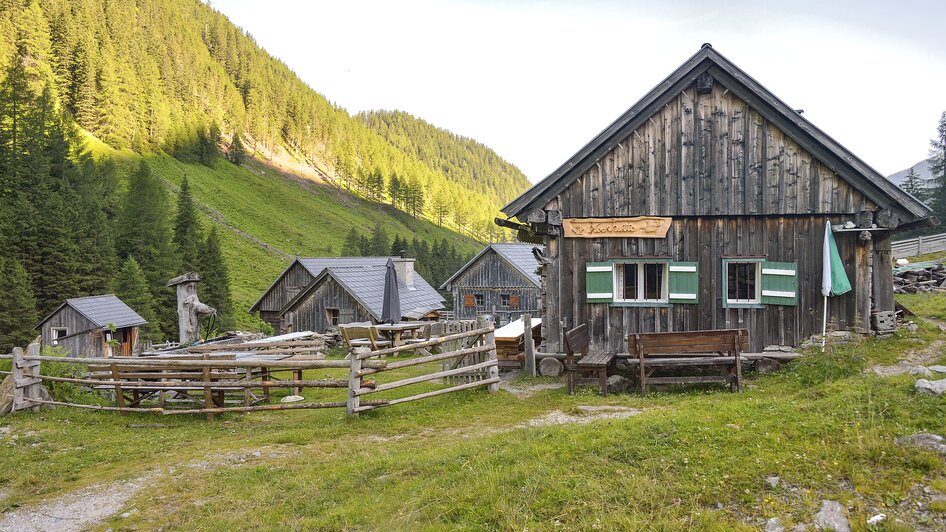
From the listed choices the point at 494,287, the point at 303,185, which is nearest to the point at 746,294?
the point at 494,287

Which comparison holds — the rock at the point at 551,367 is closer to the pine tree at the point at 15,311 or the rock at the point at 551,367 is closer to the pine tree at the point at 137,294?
the pine tree at the point at 15,311

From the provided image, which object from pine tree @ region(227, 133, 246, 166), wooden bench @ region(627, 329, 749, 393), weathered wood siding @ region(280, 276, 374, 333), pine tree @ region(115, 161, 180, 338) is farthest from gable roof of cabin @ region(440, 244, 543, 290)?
pine tree @ region(227, 133, 246, 166)

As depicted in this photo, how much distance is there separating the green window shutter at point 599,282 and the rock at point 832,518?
9016 millimetres

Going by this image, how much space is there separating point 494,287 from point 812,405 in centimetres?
3398

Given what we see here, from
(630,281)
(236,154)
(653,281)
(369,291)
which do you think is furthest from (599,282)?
(236,154)

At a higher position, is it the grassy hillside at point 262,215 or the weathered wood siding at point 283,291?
the grassy hillside at point 262,215

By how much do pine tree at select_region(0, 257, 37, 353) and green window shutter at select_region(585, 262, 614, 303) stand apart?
29.8 meters

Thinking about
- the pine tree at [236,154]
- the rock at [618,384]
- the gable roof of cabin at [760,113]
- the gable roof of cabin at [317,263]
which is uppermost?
the pine tree at [236,154]

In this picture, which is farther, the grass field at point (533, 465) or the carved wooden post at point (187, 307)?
the carved wooden post at point (187, 307)

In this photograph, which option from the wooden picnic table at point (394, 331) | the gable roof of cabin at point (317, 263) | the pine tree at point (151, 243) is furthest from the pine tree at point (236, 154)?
the wooden picnic table at point (394, 331)

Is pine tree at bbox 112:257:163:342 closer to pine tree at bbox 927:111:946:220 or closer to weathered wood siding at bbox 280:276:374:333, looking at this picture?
weathered wood siding at bbox 280:276:374:333

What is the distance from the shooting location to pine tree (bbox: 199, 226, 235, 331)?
44.5 meters

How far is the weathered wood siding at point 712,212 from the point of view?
1283 centimetres

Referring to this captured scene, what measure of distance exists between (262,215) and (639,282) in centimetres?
8297
